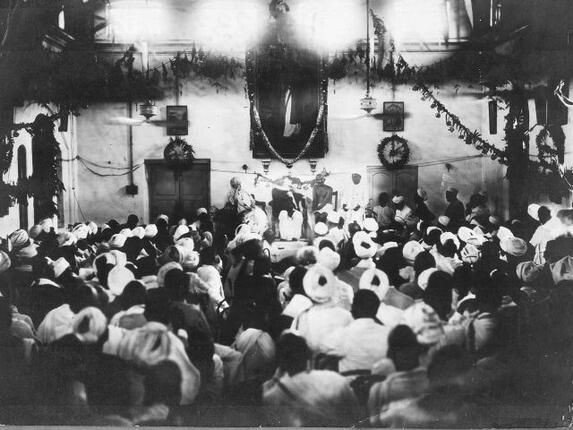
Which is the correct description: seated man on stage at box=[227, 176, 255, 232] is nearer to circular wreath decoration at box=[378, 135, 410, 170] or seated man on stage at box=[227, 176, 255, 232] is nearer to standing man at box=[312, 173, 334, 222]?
standing man at box=[312, 173, 334, 222]

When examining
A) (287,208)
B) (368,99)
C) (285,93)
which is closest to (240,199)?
(287,208)

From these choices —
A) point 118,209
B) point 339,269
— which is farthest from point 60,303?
point 339,269

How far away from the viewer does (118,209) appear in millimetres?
6242

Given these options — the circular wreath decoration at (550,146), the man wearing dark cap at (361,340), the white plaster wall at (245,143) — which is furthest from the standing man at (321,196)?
the circular wreath decoration at (550,146)

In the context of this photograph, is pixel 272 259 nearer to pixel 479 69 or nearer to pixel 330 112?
pixel 330 112

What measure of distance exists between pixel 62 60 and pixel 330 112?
2.46 meters

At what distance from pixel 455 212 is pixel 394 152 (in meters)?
0.78

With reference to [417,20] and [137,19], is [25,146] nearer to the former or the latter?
[137,19]

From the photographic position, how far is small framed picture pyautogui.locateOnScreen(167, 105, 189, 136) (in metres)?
6.17

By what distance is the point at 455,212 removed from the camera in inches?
243

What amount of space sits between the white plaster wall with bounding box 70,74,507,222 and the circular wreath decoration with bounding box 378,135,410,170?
52 millimetres

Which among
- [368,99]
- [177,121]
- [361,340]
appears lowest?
[361,340]

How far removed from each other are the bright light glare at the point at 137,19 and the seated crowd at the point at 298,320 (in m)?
1.85

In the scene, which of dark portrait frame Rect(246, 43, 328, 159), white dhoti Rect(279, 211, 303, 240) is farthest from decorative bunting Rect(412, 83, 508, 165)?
white dhoti Rect(279, 211, 303, 240)
